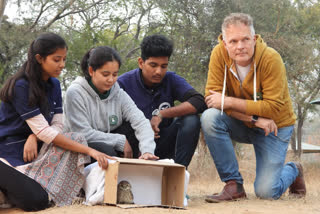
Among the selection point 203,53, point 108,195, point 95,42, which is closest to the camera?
point 108,195

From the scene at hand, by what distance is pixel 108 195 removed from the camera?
322 cm

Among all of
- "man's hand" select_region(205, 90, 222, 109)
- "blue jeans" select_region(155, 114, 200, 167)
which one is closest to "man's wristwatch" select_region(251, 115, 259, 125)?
"man's hand" select_region(205, 90, 222, 109)

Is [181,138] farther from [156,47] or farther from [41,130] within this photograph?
[41,130]

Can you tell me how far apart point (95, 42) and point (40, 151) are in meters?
6.40

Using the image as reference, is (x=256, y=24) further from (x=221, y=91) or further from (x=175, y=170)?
(x=175, y=170)

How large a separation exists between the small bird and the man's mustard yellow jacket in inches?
46.0

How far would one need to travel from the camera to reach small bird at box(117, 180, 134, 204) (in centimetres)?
329

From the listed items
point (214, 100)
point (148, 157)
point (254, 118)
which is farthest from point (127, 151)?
point (254, 118)

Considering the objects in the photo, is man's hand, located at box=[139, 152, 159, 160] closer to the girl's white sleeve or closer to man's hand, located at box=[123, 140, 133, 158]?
man's hand, located at box=[123, 140, 133, 158]

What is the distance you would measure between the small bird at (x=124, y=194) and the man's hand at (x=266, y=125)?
1265mm

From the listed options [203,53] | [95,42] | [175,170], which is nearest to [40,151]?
[175,170]

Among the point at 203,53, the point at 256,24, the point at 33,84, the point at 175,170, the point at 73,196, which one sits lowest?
the point at 73,196

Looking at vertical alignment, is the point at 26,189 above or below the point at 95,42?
below

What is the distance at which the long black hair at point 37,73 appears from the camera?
346cm
